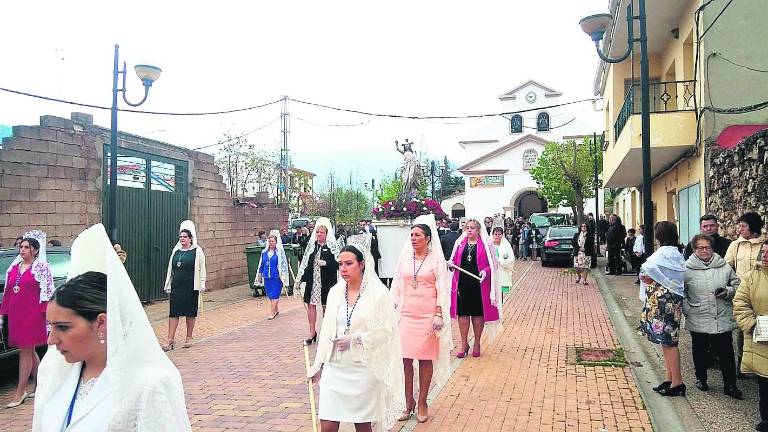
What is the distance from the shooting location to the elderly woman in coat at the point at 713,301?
235 inches

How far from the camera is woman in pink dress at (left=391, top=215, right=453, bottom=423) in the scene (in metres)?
5.65

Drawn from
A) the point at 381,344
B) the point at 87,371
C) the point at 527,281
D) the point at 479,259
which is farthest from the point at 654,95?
the point at 87,371

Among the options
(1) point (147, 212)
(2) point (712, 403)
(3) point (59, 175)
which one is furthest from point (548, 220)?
(2) point (712, 403)

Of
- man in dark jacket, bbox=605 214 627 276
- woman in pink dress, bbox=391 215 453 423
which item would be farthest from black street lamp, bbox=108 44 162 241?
man in dark jacket, bbox=605 214 627 276

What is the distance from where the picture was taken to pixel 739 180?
28.3 feet

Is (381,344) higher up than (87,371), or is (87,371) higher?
(87,371)

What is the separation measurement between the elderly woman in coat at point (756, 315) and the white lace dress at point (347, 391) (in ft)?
10.4

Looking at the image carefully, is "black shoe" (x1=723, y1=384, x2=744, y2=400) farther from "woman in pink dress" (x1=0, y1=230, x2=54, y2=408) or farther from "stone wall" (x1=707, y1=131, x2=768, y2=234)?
"woman in pink dress" (x1=0, y1=230, x2=54, y2=408)

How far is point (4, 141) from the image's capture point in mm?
10609

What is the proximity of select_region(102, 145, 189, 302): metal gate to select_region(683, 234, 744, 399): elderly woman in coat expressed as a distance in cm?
1099

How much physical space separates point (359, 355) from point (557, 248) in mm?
19364

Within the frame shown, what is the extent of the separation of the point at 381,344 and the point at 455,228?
16298 mm

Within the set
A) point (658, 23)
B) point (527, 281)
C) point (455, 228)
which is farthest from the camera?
point (455, 228)

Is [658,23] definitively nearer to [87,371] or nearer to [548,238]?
[548,238]
